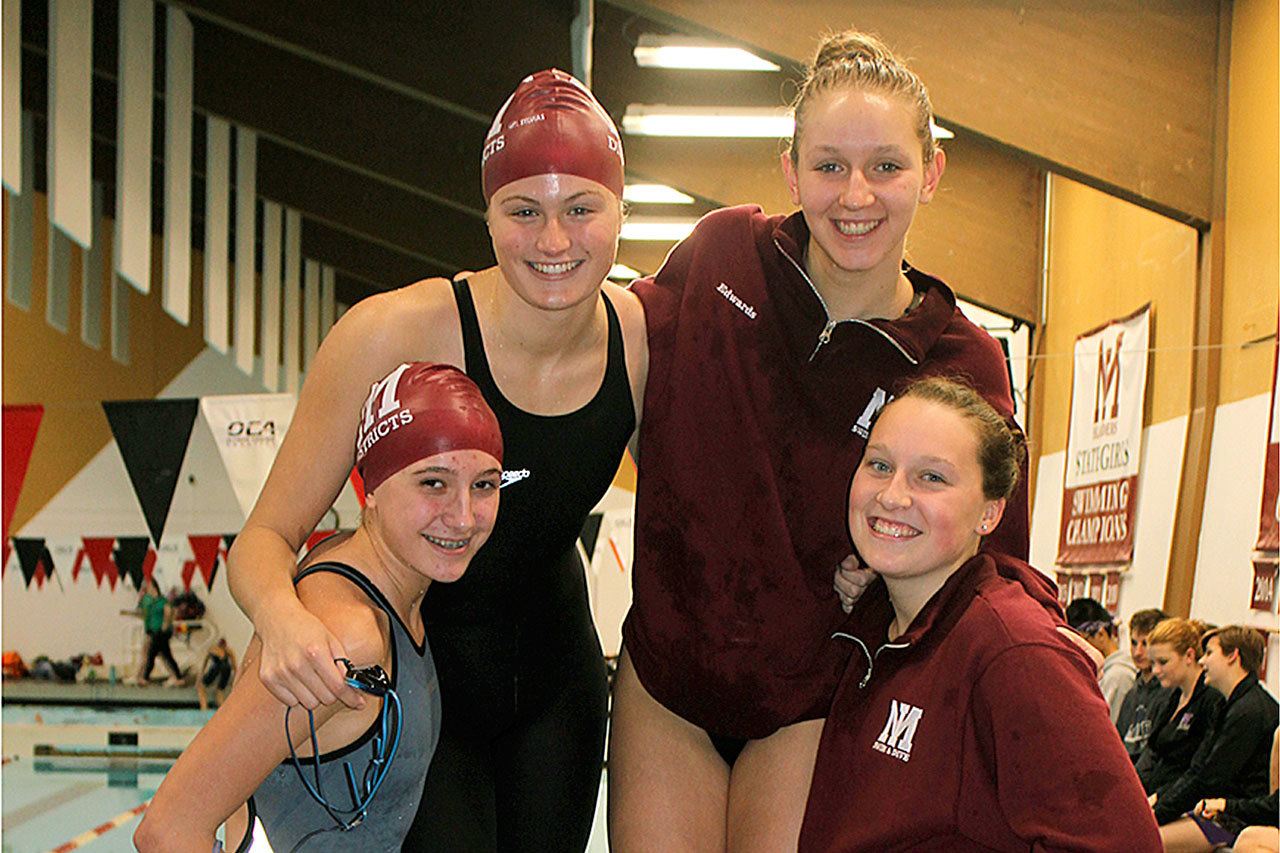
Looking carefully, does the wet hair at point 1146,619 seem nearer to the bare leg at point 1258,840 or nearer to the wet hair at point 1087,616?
the wet hair at point 1087,616

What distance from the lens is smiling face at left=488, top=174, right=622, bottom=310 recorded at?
8.03 ft

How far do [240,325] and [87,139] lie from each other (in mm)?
5852

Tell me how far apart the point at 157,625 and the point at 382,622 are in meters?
12.9

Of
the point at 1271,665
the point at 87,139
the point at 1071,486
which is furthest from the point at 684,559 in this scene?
the point at 87,139

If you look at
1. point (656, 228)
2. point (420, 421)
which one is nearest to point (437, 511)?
point (420, 421)

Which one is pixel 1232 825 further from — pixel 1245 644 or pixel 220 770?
pixel 220 770

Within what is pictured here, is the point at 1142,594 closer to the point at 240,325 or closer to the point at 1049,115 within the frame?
the point at 1049,115

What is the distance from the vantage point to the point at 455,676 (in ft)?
8.57

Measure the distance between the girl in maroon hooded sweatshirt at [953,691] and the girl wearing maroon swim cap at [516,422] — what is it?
1.79 feet

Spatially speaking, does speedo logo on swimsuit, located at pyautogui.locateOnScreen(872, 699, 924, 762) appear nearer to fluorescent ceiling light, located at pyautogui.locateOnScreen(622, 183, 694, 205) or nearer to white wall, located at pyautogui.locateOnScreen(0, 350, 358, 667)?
fluorescent ceiling light, located at pyautogui.locateOnScreen(622, 183, 694, 205)

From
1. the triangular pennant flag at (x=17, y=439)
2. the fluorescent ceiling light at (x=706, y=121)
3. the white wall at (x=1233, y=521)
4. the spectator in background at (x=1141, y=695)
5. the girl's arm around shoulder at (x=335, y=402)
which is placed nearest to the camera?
the girl's arm around shoulder at (x=335, y=402)

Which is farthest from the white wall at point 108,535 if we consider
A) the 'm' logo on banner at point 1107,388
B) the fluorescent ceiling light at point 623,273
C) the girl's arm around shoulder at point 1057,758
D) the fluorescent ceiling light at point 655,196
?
the girl's arm around shoulder at point 1057,758

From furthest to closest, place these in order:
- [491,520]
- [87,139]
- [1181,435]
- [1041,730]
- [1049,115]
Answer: [87,139] < [1049,115] < [1181,435] < [491,520] < [1041,730]

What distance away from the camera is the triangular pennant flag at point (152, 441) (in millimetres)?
10852
